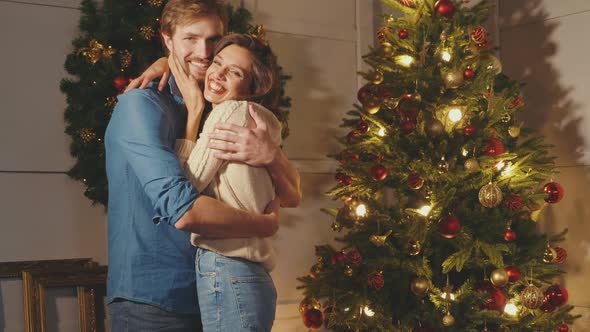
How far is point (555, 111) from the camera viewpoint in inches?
175

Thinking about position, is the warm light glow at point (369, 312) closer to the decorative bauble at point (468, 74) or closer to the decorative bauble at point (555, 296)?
the decorative bauble at point (555, 296)

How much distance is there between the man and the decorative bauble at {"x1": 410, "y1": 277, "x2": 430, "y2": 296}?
1290 millimetres

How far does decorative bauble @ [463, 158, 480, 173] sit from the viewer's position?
338 centimetres

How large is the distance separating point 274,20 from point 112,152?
2.08 metres

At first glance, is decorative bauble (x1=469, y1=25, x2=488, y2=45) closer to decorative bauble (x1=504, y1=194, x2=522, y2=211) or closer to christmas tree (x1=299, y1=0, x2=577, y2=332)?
→ christmas tree (x1=299, y1=0, x2=577, y2=332)

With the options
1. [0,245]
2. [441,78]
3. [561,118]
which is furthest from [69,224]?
[561,118]

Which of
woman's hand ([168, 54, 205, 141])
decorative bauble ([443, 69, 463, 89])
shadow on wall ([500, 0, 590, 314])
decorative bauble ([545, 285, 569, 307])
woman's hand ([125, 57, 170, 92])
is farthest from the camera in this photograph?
shadow on wall ([500, 0, 590, 314])

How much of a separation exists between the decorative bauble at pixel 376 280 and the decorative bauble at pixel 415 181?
1.38 ft

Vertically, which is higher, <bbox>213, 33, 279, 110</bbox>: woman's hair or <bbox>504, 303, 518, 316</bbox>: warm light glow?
<bbox>213, 33, 279, 110</bbox>: woman's hair

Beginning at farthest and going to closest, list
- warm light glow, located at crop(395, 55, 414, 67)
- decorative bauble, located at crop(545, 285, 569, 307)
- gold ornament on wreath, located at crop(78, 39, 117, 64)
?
warm light glow, located at crop(395, 55, 414, 67) < decorative bauble, located at crop(545, 285, 569, 307) < gold ornament on wreath, located at crop(78, 39, 117, 64)

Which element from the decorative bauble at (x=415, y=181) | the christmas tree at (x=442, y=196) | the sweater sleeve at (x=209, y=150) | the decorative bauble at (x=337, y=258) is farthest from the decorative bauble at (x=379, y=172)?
the sweater sleeve at (x=209, y=150)

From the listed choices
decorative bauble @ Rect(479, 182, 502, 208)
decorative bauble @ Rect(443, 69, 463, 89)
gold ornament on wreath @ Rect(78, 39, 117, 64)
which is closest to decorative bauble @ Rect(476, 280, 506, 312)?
decorative bauble @ Rect(479, 182, 502, 208)

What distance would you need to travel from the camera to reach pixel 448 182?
344 cm

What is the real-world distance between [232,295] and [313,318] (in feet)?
6.03
